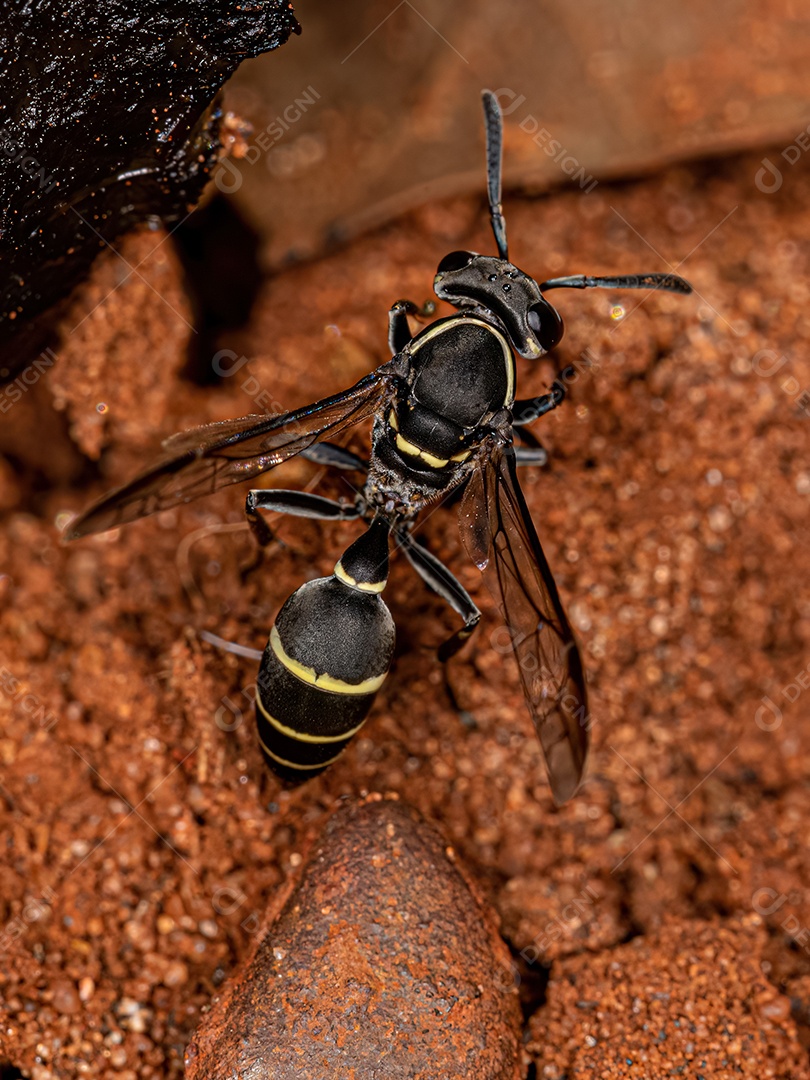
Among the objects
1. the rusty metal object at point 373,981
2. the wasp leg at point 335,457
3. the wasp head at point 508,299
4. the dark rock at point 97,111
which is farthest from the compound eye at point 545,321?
the rusty metal object at point 373,981

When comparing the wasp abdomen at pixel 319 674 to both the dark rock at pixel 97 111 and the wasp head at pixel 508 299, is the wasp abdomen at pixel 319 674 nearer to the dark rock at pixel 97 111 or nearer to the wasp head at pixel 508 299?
the wasp head at pixel 508 299

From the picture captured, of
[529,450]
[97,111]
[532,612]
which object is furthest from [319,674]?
[97,111]

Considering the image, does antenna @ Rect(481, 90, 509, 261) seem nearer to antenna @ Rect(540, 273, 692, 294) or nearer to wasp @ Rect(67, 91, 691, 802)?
wasp @ Rect(67, 91, 691, 802)

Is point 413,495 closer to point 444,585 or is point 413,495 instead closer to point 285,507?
point 444,585

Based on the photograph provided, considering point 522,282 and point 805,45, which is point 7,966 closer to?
point 522,282

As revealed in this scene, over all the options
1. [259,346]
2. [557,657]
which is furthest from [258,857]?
[259,346]

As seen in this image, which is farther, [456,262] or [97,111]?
[456,262]

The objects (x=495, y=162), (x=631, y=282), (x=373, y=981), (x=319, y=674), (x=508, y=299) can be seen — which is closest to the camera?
(x=373, y=981)
